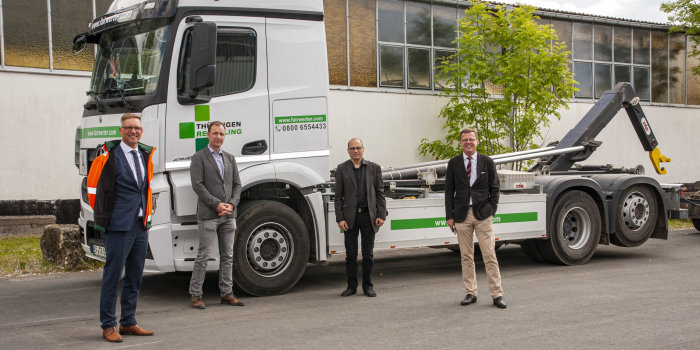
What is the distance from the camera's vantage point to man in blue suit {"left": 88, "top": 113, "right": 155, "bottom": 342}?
6.16 m

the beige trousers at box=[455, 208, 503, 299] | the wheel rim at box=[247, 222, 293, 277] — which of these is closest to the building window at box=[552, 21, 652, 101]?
the beige trousers at box=[455, 208, 503, 299]

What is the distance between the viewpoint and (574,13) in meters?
22.0

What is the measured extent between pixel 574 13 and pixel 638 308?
16.4 m

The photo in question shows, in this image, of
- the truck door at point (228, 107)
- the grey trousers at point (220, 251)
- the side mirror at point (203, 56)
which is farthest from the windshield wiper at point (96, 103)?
the grey trousers at point (220, 251)

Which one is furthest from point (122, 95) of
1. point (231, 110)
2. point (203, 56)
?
point (231, 110)

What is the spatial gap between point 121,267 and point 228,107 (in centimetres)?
256

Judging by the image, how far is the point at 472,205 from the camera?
25.5ft

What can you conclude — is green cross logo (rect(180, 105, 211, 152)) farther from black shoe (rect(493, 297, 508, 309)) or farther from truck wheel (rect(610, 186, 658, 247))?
truck wheel (rect(610, 186, 658, 247))

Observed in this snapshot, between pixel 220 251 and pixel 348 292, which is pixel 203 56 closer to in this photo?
pixel 220 251

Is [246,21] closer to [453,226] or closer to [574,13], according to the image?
[453,226]

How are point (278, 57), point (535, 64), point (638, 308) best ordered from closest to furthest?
point (638, 308), point (278, 57), point (535, 64)

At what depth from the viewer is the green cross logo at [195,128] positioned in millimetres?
7969

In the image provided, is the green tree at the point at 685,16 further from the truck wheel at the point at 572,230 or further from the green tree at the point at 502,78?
the truck wheel at the point at 572,230

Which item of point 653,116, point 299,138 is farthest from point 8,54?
point 653,116
